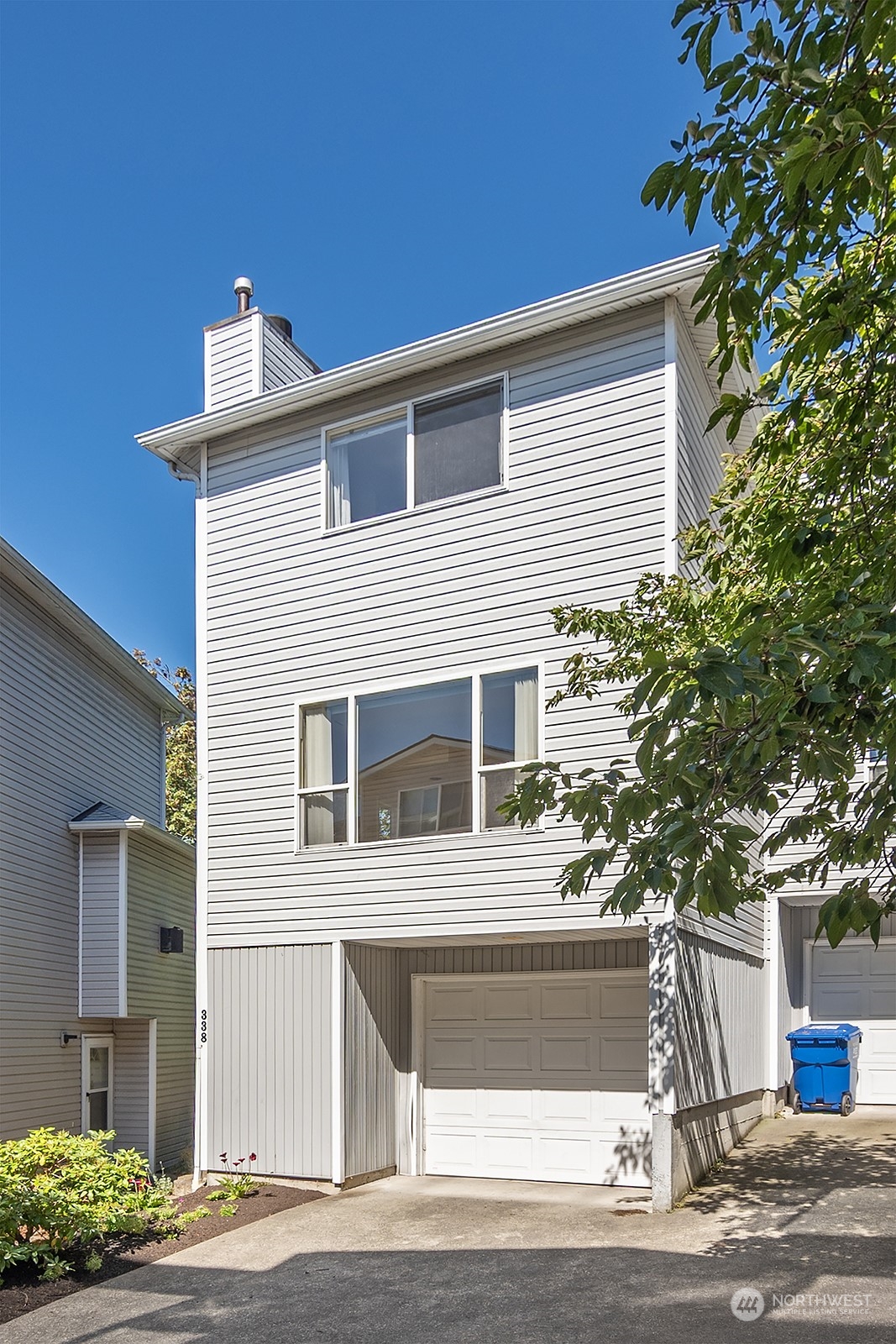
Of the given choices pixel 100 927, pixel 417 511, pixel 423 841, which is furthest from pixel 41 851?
pixel 417 511

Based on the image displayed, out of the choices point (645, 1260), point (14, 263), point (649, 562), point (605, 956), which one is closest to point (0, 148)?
point (14, 263)

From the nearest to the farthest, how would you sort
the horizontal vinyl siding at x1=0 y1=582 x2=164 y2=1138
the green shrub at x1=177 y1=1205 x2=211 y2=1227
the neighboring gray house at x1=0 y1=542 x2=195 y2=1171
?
the green shrub at x1=177 y1=1205 x2=211 y2=1227, the horizontal vinyl siding at x1=0 y1=582 x2=164 y2=1138, the neighboring gray house at x1=0 y1=542 x2=195 y2=1171

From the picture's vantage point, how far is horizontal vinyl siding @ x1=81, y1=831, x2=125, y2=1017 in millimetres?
14969

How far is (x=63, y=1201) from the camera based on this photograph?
8.45m

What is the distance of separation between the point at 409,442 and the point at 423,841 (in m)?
4.01

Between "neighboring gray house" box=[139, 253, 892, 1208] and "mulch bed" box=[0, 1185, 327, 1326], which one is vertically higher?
"neighboring gray house" box=[139, 253, 892, 1208]

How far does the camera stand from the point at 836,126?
311 cm

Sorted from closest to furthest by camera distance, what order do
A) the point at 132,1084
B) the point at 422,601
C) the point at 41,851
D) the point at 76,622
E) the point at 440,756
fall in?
1. the point at 440,756
2. the point at 422,601
3. the point at 41,851
4. the point at 76,622
5. the point at 132,1084

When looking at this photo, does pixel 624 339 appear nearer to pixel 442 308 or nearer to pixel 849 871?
pixel 849 871

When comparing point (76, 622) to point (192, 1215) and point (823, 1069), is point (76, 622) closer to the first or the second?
point (192, 1215)

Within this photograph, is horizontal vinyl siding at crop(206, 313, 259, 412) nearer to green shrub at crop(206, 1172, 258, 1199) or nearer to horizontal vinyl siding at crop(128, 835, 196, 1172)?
horizontal vinyl siding at crop(128, 835, 196, 1172)

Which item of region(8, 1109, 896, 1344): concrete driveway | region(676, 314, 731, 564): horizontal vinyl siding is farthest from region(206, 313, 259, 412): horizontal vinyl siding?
region(8, 1109, 896, 1344): concrete driveway

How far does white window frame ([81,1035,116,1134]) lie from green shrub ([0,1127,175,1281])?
228 inches

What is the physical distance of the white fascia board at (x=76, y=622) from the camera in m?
13.9
